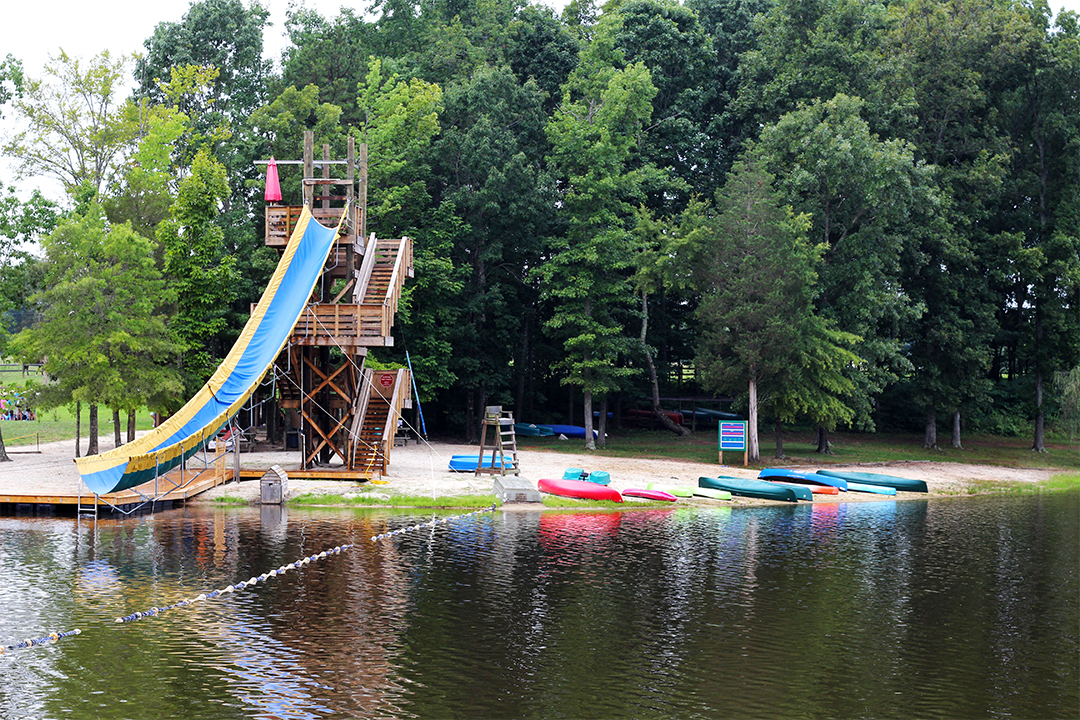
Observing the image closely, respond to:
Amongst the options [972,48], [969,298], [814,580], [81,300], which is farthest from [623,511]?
[972,48]

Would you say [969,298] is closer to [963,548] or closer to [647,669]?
[963,548]

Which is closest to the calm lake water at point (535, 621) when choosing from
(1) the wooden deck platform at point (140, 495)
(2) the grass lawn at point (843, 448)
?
(1) the wooden deck platform at point (140, 495)

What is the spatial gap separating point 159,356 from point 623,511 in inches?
792

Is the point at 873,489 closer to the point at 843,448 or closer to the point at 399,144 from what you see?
the point at 843,448

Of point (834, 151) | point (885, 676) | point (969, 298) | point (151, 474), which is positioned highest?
point (834, 151)

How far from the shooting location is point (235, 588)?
20766mm

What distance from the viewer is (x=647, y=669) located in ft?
53.3

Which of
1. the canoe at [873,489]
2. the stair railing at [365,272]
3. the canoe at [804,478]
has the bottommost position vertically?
the canoe at [873,489]

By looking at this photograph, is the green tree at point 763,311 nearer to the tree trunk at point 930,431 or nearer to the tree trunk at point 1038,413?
the tree trunk at point 930,431

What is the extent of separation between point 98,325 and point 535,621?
27.1 meters

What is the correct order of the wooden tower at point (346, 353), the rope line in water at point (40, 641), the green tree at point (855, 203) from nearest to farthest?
the rope line in water at point (40, 641)
the wooden tower at point (346, 353)
the green tree at point (855, 203)

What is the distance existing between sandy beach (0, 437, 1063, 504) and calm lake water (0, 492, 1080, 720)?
4.18 metres

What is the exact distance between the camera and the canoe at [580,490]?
111 ft

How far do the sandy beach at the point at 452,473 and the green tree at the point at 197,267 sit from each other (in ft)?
18.4
